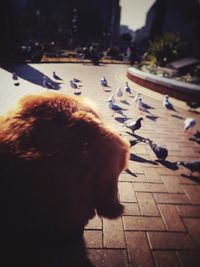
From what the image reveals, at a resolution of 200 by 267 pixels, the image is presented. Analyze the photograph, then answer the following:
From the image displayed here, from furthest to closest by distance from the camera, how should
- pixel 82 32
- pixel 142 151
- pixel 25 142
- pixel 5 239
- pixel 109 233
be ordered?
pixel 82 32, pixel 142 151, pixel 109 233, pixel 5 239, pixel 25 142

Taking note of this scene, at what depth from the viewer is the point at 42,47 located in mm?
26625

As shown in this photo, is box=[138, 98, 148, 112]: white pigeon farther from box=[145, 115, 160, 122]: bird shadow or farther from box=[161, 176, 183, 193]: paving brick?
box=[161, 176, 183, 193]: paving brick

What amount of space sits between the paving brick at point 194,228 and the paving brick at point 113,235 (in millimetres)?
992

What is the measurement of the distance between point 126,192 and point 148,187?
477mm

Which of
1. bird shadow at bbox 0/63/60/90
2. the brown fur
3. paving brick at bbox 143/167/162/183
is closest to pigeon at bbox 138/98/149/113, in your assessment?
→ paving brick at bbox 143/167/162/183

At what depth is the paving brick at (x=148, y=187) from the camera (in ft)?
12.6

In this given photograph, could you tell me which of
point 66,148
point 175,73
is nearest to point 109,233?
point 66,148

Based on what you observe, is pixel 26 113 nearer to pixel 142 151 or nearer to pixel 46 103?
pixel 46 103

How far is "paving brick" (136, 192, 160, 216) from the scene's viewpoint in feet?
10.8

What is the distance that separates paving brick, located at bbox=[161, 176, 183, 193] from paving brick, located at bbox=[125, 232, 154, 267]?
129cm

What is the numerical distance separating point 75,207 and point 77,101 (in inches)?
27.9

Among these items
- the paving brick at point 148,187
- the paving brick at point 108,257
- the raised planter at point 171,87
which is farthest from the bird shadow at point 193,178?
the raised planter at point 171,87

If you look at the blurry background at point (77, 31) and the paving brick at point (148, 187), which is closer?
the paving brick at point (148, 187)

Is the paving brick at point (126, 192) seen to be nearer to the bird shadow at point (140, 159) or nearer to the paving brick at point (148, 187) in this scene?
the paving brick at point (148, 187)
